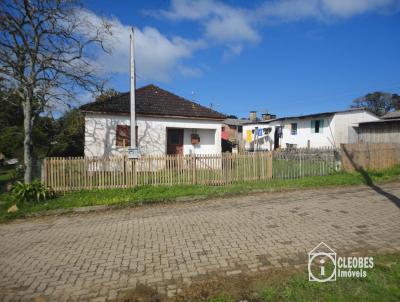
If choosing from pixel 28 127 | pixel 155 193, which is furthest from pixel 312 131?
pixel 28 127

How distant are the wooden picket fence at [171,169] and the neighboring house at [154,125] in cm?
422

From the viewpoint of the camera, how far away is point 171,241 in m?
5.15

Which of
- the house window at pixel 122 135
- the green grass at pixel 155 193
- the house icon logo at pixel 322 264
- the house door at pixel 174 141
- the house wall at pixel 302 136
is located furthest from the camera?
the house wall at pixel 302 136

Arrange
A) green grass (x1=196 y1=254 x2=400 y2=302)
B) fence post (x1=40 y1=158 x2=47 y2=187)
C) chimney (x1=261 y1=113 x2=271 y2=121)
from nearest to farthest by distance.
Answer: green grass (x1=196 y1=254 x2=400 y2=302) → fence post (x1=40 y1=158 x2=47 y2=187) → chimney (x1=261 y1=113 x2=271 y2=121)

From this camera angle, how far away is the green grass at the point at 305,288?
3.12 meters

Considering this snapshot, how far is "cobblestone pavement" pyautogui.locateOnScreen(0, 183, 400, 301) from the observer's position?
12.5ft

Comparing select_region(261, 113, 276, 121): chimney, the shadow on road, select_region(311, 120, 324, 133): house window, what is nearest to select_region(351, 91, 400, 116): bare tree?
select_region(261, 113, 276, 121): chimney

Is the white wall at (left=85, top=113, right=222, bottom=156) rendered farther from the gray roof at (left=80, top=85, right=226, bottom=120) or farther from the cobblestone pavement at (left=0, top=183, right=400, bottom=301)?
the cobblestone pavement at (left=0, top=183, right=400, bottom=301)

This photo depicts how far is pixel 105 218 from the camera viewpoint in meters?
7.18

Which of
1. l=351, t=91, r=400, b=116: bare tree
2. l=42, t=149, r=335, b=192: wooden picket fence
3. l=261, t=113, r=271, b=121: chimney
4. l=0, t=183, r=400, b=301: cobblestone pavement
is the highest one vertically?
l=351, t=91, r=400, b=116: bare tree

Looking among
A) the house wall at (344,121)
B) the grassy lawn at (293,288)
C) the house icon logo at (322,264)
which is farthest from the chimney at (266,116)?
the grassy lawn at (293,288)

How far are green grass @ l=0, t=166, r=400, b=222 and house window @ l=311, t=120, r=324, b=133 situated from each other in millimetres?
14468

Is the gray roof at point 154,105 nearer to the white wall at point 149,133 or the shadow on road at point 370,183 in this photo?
the white wall at point 149,133

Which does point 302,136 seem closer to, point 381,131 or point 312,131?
point 312,131
